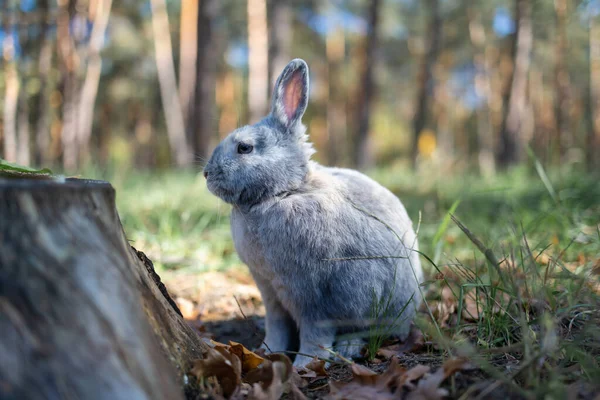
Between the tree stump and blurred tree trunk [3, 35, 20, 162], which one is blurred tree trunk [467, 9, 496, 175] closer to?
blurred tree trunk [3, 35, 20, 162]

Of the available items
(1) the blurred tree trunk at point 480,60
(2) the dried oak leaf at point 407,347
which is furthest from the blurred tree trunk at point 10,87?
(1) the blurred tree trunk at point 480,60

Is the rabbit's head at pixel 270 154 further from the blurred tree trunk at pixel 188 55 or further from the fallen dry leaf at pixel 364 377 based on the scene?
the blurred tree trunk at pixel 188 55

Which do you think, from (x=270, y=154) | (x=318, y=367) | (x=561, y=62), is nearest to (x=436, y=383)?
(x=318, y=367)

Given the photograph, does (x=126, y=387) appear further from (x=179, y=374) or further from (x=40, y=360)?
(x=179, y=374)

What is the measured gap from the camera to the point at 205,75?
34.6ft

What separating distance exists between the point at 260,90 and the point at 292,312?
9523 millimetres

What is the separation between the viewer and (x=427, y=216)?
571 cm

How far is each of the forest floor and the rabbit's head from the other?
61 centimetres

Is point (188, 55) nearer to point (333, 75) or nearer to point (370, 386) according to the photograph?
point (333, 75)

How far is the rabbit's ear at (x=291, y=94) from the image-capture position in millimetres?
2703

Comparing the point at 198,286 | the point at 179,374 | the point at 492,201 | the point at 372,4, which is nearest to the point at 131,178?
the point at 198,286

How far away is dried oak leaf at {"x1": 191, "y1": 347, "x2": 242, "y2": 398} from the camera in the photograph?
170cm

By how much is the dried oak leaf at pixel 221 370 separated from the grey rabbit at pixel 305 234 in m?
0.67

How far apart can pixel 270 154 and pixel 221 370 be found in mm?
1209
